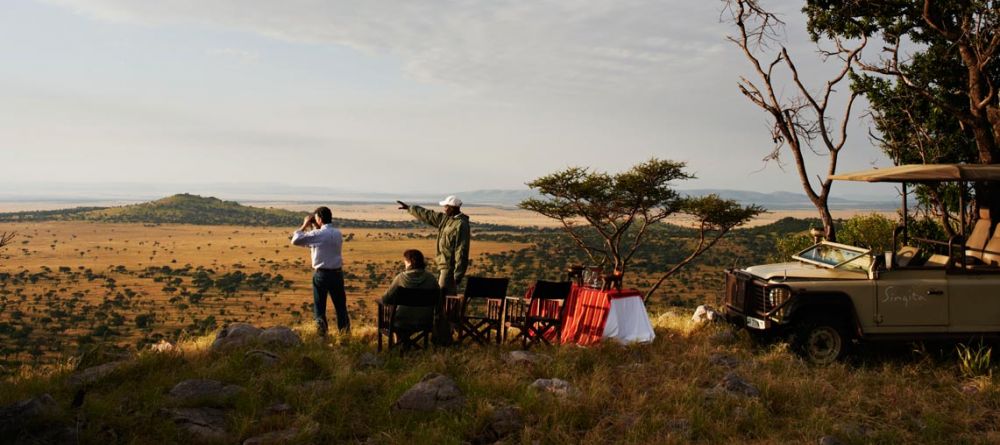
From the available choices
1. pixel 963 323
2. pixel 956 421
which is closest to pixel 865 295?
pixel 963 323

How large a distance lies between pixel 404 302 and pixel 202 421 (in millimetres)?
2846

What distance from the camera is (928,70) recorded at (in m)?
17.0

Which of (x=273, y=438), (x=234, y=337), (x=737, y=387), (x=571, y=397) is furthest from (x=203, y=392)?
(x=737, y=387)

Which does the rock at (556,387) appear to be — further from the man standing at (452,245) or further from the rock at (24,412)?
the rock at (24,412)

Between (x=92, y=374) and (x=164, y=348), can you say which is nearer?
(x=92, y=374)

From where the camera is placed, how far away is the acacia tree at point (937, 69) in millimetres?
14125

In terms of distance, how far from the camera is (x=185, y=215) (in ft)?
405

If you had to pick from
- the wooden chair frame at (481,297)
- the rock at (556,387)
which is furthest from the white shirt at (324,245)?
the rock at (556,387)

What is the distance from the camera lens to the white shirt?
996 cm

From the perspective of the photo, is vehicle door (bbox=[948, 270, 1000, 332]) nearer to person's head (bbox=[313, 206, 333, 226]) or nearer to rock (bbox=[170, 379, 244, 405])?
person's head (bbox=[313, 206, 333, 226])

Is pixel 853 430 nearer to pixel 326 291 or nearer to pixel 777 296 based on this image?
pixel 777 296

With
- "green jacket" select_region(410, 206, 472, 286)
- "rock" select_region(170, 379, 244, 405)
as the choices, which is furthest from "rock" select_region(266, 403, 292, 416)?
"green jacket" select_region(410, 206, 472, 286)

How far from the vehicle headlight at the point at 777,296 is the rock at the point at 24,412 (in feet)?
25.8

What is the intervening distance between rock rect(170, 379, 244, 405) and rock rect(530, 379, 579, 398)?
306 centimetres
